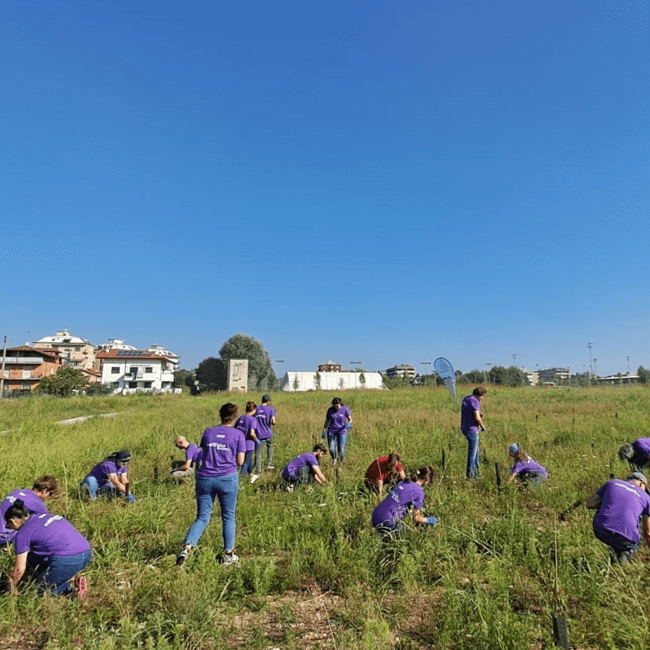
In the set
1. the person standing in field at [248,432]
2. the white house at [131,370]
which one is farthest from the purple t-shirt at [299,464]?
the white house at [131,370]

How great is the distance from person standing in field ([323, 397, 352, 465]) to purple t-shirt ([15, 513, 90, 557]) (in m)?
5.82

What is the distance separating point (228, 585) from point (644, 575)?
12.4 ft

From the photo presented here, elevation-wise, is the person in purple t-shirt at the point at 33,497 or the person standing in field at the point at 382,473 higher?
the person in purple t-shirt at the point at 33,497

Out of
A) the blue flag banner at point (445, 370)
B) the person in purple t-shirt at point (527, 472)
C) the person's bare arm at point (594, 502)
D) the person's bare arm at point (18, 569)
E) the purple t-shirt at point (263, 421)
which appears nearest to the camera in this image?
the person's bare arm at point (18, 569)

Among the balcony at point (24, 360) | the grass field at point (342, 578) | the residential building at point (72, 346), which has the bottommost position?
the grass field at point (342, 578)

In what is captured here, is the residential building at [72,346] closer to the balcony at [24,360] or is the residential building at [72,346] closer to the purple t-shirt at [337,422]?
the balcony at [24,360]

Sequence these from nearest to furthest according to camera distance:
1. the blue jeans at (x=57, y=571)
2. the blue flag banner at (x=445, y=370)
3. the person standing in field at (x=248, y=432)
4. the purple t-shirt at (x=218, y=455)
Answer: the blue jeans at (x=57, y=571) → the purple t-shirt at (x=218, y=455) → the person standing in field at (x=248, y=432) → the blue flag banner at (x=445, y=370)

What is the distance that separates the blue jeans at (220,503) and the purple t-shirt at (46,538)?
112 centimetres

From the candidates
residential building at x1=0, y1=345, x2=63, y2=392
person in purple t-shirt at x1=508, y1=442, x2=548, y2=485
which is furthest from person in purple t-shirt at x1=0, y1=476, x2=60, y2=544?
residential building at x1=0, y1=345, x2=63, y2=392

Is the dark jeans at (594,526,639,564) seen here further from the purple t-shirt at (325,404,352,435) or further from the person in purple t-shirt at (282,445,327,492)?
the purple t-shirt at (325,404,352,435)

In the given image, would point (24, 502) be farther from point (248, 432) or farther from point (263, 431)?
point (263, 431)

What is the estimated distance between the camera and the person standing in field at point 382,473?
610cm

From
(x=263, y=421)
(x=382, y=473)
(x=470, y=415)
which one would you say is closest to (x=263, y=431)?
(x=263, y=421)

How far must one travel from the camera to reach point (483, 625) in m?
3.09
